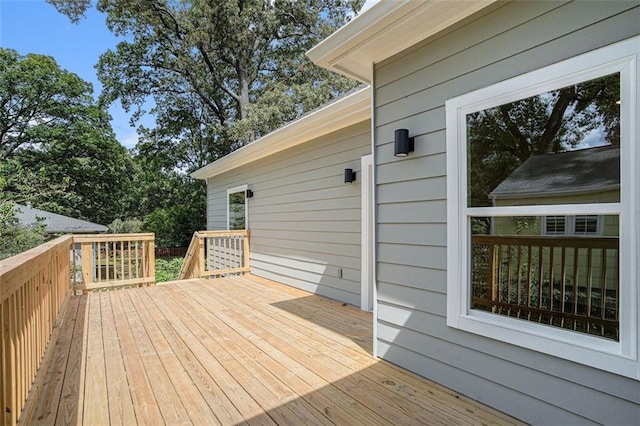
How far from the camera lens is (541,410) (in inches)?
72.1

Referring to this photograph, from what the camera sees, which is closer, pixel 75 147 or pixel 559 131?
pixel 559 131

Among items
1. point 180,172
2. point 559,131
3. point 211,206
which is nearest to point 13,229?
point 211,206

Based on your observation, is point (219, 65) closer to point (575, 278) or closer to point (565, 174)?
point (565, 174)

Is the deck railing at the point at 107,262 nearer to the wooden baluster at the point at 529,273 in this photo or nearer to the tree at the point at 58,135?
the wooden baluster at the point at 529,273

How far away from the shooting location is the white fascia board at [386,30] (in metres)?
2.11

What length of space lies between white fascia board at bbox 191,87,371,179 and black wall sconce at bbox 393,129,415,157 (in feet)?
4.28

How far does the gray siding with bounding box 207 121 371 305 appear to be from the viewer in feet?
15.0

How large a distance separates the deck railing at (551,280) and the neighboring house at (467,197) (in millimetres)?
35

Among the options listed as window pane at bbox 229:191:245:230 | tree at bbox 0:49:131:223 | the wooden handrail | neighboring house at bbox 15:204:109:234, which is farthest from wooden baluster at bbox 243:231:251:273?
tree at bbox 0:49:131:223

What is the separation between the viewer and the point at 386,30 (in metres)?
2.37

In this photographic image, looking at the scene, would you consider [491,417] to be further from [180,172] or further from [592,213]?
[180,172]

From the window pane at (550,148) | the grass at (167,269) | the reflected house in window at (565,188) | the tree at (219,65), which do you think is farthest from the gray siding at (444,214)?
the grass at (167,269)

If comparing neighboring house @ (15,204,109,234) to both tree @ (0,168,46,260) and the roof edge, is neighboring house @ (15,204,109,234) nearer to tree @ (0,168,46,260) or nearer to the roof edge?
tree @ (0,168,46,260)

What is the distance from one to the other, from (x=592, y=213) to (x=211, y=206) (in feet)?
32.8
